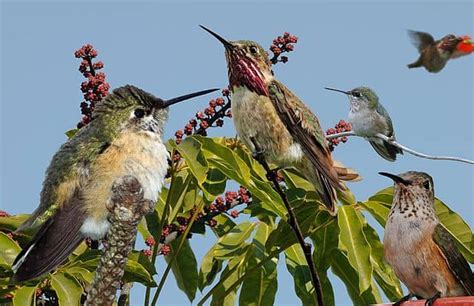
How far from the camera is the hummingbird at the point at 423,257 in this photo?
14.7 feet

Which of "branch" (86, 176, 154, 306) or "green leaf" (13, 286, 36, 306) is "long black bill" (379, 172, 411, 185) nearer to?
"green leaf" (13, 286, 36, 306)

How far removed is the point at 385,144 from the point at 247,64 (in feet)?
6.80

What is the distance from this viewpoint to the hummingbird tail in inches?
141

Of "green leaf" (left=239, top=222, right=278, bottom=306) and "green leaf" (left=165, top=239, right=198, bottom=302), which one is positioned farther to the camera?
"green leaf" (left=165, top=239, right=198, bottom=302)

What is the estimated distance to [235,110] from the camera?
4.64 m

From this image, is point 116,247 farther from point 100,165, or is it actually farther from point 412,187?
point 412,187

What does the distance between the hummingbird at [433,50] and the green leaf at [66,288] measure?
6.08ft

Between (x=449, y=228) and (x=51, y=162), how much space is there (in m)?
1.91

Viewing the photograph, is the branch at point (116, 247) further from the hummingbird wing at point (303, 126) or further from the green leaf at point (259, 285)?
the hummingbird wing at point (303, 126)

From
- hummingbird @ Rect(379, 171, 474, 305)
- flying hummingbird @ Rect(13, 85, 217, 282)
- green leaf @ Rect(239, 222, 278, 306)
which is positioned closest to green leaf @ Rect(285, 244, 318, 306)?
green leaf @ Rect(239, 222, 278, 306)

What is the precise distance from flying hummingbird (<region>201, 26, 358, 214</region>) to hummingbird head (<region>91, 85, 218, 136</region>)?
9.3 inches

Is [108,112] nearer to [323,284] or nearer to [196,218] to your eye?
[196,218]

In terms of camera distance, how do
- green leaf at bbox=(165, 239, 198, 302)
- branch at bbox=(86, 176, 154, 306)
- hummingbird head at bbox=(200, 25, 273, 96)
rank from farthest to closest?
hummingbird head at bbox=(200, 25, 273, 96) < green leaf at bbox=(165, 239, 198, 302) < branch at bbox=(86, 176, 154, 306)

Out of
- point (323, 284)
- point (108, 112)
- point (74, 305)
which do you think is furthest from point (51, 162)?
point (323, 284)
